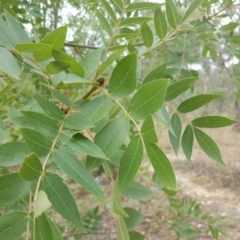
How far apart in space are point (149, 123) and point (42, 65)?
0.55 feet

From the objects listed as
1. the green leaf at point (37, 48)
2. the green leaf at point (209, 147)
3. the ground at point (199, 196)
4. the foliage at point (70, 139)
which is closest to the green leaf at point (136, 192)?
the foliage at point (70, 139)

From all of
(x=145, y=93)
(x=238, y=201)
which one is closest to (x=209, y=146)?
(x=145, y=93)

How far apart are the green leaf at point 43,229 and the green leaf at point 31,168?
40 millimetres

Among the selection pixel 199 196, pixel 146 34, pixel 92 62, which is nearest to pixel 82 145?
pixel 92 62

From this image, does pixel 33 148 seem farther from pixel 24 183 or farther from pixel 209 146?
pixel 209 146

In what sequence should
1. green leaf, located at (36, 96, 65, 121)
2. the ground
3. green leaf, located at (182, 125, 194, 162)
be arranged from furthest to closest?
the ground < green leaf, located at (182, 125, 194, 162) < green leaf, located at (36, 96, 65, 121)

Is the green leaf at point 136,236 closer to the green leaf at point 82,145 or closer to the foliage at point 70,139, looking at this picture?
the foliage at point 70,139

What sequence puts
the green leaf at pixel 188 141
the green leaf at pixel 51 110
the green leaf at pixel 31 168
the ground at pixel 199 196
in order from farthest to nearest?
the ground at pixel 199 196 → the green leaf at pixel 188 141 → the green leaf at pixel 51 110 → the green leaf at pixel 31 168

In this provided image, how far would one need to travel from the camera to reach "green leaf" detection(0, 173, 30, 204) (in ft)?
1.29

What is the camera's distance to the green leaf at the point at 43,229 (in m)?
0.36

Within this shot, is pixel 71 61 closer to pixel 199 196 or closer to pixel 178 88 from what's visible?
pixel 178 88

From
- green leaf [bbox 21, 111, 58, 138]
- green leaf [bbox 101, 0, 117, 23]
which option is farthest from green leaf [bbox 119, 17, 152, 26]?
green leaf [bbox 21, 111, 58, 138]

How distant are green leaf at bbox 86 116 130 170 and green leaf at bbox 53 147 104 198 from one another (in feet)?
0.12

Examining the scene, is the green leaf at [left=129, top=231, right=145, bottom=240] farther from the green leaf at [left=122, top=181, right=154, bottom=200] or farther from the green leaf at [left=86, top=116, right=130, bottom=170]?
the green leaf at [left=86, top=116, right=130, bottom=170]
